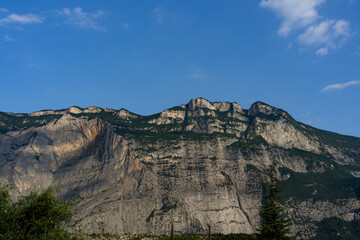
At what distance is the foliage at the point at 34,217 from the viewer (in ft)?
179

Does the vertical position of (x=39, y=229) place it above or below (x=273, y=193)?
below

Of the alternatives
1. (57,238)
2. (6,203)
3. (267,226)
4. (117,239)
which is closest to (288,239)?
(267,226)

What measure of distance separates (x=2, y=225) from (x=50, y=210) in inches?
260

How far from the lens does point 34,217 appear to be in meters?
56.8

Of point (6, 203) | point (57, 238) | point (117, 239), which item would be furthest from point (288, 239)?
point (117, 239)

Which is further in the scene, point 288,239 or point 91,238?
point 91,238

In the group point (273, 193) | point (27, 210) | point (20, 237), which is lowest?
point (20, 237)

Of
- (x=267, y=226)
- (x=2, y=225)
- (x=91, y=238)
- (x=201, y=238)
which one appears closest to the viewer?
(x=2, y=225)

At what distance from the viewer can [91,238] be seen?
11875 cm

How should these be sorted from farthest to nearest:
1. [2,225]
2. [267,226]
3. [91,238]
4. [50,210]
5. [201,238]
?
[201,238] → [91,238] → [267,226] → [50,210] → [2,225]

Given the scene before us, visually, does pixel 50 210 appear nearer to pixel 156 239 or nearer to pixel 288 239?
pixel 288 239

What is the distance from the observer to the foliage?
54.6 metres

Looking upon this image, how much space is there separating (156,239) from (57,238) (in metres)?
73.3

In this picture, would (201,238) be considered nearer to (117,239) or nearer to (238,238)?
(238,238)
